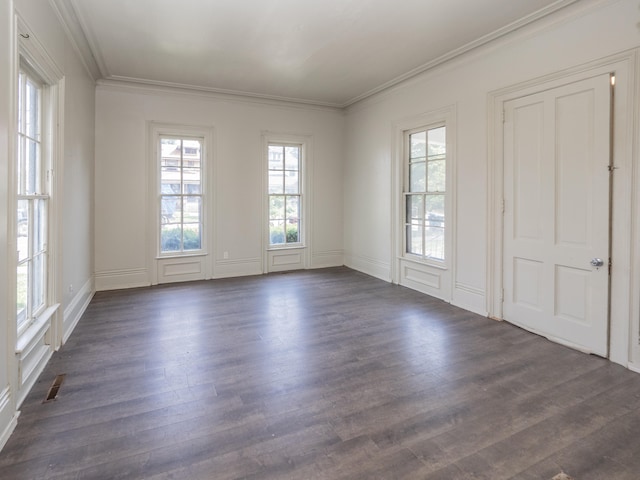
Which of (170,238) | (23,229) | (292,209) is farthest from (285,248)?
(23,229)

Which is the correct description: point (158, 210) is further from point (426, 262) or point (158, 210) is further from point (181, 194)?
point (426, 262)

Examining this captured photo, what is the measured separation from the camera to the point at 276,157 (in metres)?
6.47

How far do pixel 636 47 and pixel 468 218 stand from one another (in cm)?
205

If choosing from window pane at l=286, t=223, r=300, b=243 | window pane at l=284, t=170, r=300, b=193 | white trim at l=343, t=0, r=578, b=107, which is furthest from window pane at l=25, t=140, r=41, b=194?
white trim at l=343, t=0, r=578, b=107

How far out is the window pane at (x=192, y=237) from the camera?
5887mm

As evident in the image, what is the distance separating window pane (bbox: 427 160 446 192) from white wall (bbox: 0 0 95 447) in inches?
162

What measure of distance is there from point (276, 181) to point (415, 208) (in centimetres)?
251

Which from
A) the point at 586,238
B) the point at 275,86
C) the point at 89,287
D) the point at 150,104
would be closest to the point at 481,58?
the point at 586,238

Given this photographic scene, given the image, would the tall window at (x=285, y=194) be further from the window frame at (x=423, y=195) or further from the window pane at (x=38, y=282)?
the window pane at (x=38, y=282)

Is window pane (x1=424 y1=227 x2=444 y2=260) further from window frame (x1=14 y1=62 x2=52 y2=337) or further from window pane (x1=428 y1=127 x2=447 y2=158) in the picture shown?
window frame (x1=14 y1=62 x2=52 y2=337)

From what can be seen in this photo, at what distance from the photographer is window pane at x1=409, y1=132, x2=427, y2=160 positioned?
507 centimetres

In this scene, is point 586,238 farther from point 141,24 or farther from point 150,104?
point 150,104

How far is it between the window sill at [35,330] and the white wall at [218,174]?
8.03 feet

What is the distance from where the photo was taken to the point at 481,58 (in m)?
4.07
